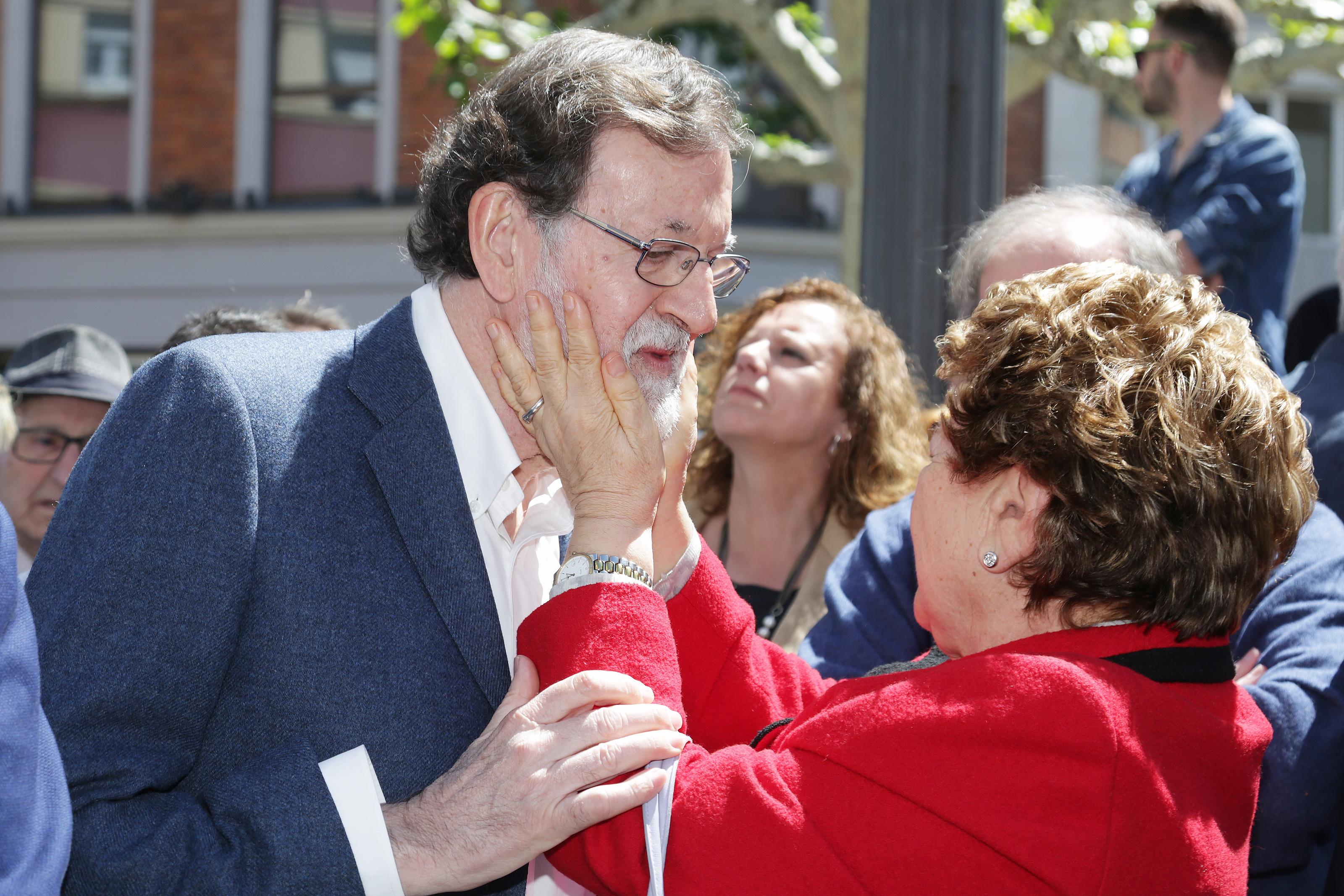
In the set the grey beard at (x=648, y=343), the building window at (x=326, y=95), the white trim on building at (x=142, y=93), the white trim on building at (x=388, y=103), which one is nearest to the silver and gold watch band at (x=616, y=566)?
the grey beard at (x=648, y=343)

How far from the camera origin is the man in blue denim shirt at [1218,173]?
449 cm

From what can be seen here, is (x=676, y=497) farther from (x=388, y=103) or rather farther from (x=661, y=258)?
(x=388, y=103)

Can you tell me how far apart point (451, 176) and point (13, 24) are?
1387cm

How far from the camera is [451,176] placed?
2172mm

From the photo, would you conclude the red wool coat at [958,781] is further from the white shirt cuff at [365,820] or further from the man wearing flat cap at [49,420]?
the man wearing flat cap at [49,420]

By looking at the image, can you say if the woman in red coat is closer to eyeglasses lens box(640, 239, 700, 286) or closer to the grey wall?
eyeglasses lens box(640, 239, 700, 286)

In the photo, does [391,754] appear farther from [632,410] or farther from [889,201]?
[889,201]

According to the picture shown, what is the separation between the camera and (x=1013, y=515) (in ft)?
5.94

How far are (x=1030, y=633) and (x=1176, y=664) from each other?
0.64 ft

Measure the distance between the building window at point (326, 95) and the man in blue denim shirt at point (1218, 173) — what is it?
9844 millimetres

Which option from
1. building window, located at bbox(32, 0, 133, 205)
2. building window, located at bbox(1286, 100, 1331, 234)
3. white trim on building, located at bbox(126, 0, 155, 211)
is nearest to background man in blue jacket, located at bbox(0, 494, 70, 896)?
white trim on building, located at bbox(126, 0, 155, 211)

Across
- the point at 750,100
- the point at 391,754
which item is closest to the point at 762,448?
the point at 391,754

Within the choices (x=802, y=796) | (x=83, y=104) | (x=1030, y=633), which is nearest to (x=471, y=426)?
(x=802, y=796)

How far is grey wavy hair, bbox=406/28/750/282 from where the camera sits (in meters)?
2.04
